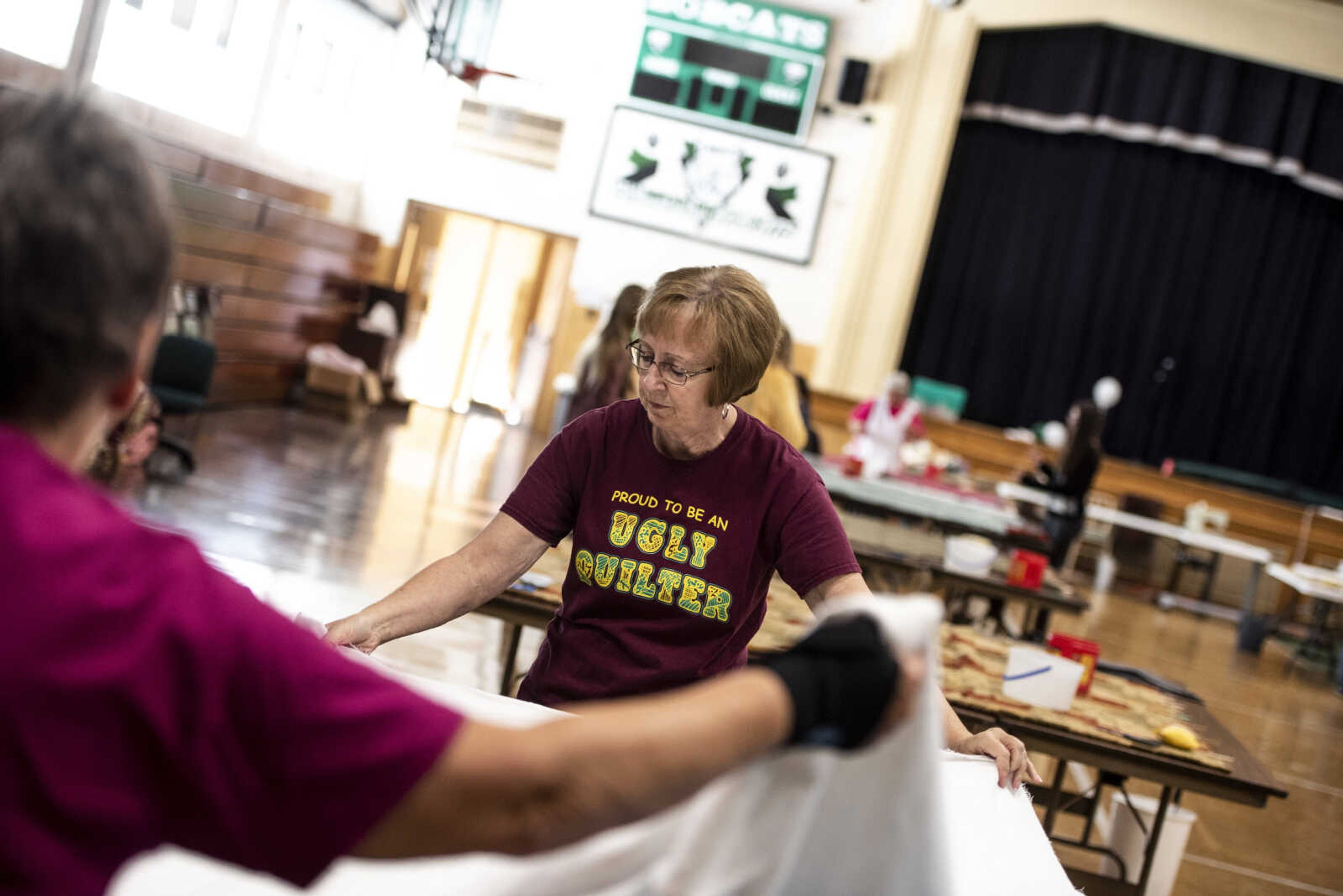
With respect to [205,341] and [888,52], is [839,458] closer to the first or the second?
[205,341]

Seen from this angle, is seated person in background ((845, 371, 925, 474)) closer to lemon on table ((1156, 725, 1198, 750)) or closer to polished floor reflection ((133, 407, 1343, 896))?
polished floor reflection ((133, 407, 1343, 896))

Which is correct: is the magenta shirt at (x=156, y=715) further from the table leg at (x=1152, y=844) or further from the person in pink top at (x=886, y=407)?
the person in pink top at (x=886, y=407)

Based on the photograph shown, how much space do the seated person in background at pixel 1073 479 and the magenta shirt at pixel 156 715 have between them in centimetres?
811

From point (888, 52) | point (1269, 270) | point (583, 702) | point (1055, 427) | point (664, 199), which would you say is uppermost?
point (888, 52)

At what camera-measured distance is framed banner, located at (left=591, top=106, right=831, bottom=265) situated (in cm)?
1284

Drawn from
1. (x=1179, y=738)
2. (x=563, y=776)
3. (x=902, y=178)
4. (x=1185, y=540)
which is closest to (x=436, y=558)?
(x=1179, y=738)

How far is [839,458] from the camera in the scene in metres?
7.56

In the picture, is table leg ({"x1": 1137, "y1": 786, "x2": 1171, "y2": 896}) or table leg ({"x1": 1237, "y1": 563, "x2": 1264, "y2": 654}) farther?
table leg ({"x1": 1237, "y1": 563, "x2": 1264, "y2": 654})

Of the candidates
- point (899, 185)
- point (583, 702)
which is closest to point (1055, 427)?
point (899, 185)

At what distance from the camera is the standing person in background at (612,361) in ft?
14.2

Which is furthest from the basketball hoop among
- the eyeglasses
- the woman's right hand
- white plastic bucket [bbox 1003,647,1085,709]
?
the woman's right hand

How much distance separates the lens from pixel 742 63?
41.7ft

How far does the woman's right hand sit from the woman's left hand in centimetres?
91

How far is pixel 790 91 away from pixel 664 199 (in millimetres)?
1718
